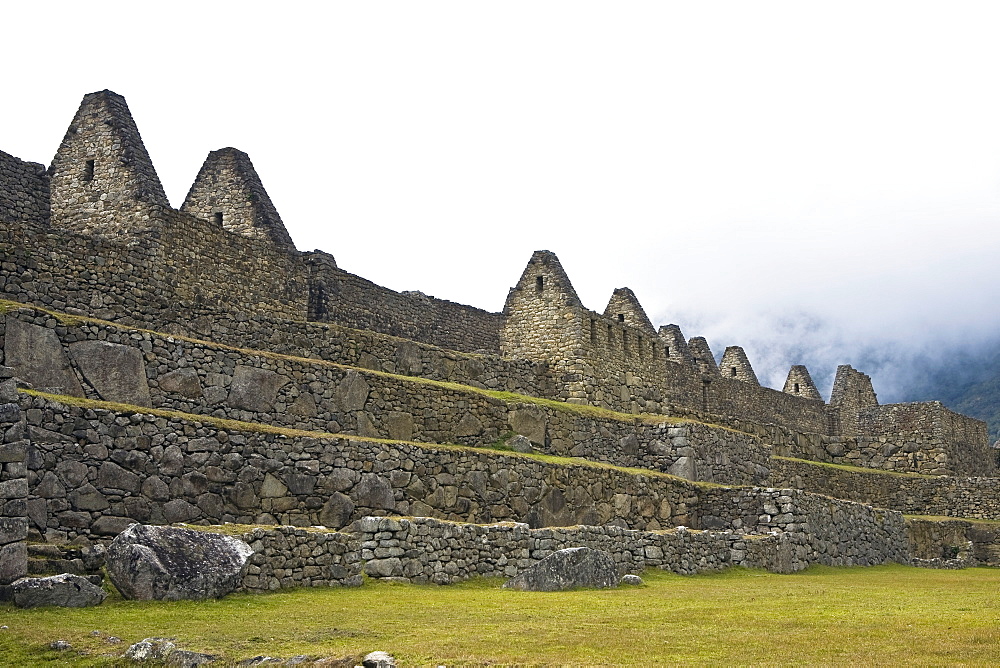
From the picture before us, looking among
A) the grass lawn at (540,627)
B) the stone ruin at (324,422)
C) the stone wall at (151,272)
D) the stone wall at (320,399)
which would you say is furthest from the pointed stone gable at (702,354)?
the grass lawn at (540,627)

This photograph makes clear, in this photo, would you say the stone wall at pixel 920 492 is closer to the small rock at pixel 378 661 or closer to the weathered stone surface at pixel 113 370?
the weathered stone surface at pixel 113 370

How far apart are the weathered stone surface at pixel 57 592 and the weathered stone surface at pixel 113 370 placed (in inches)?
Result: 243

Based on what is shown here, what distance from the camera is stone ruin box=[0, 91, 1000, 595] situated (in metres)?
16.5

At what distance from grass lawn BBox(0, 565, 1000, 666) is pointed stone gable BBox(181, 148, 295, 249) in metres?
15.1

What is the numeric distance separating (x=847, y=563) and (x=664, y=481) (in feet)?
19.9

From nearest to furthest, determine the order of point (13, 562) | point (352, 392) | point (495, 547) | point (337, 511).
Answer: point (13, 562)
point (495, 547)
point (337, 511)
point (352, 392)

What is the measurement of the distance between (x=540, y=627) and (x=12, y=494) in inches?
287

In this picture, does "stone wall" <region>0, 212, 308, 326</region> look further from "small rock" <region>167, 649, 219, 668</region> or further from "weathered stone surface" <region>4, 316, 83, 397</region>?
"small rock" <region>167, 649, 219, 668</region>

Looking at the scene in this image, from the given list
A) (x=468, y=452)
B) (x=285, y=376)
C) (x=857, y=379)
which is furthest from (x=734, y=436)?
(x=857, y=379)

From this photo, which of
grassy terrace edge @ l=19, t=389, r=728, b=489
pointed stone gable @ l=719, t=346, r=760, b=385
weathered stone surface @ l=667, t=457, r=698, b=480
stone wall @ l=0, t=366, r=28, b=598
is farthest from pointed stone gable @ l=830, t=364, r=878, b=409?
stone wall @ l=0, t=366, r=28, b=598

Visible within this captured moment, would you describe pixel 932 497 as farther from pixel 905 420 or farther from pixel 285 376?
pixel 285 376

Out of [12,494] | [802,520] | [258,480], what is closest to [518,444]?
[802,520]

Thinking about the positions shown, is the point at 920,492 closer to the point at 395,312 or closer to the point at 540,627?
the point at 395,312

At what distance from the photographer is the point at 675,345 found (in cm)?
4991
